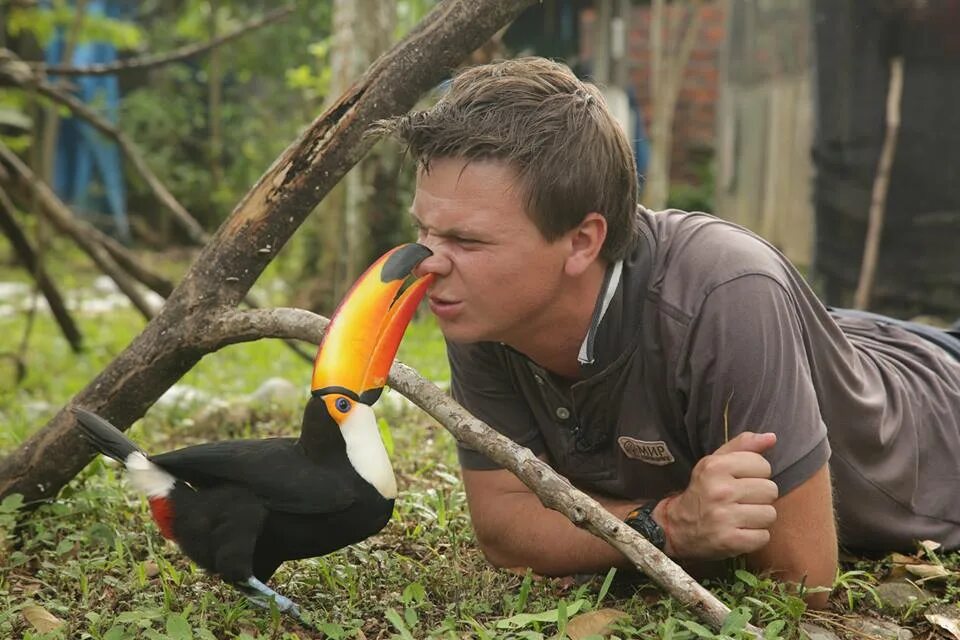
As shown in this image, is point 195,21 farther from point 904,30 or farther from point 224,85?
point 904,30

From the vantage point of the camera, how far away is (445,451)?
4.24 m

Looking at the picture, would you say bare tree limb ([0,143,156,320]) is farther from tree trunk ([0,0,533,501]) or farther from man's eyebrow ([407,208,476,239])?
man's eyebrow ([407,208,476,239])

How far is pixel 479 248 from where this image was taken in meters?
2.58

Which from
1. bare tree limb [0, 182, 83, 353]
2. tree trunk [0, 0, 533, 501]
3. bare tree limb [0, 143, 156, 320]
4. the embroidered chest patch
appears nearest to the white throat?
the embroidered chest patch

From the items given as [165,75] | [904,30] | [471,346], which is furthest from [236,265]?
[165,75]

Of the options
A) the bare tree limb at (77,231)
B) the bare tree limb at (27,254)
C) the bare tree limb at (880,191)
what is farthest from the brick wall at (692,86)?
the bare tree limb at (77,231)

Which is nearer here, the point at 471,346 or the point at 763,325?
the point at 763,325

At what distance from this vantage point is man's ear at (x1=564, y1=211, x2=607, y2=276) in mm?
2664

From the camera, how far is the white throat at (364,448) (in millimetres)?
2438

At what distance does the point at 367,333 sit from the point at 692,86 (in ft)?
32.3

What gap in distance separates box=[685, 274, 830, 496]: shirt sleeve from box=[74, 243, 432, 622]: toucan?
633mm

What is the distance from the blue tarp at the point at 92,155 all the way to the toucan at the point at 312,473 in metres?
10.2

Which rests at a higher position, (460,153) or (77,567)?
(460,153)

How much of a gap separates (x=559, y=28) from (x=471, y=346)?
596 cm
